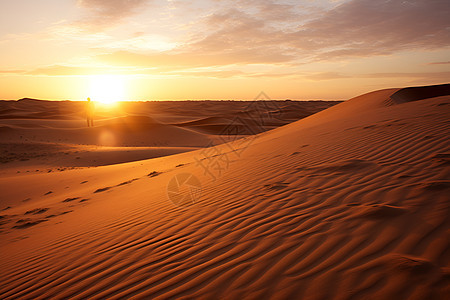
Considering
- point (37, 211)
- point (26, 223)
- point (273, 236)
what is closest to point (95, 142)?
point (37, 211)

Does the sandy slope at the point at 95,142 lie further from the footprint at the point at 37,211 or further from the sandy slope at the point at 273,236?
the sandy slope at the point at 273,236

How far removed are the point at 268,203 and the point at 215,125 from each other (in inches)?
1211

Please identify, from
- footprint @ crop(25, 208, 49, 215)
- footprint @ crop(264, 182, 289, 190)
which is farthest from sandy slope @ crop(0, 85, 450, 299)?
footprint @ crop(25, 208, 49, 215)

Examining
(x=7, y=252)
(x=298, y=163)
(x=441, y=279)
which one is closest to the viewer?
(x=441, y=279)

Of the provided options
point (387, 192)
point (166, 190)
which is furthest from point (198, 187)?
point (387, 192)

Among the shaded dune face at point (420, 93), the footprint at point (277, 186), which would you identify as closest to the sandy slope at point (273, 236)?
the footprint at point (277, 186)

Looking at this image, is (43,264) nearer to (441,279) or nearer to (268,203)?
Answer: (268,203)

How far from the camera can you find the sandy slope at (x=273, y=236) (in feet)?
6.37

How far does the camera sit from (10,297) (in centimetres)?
262

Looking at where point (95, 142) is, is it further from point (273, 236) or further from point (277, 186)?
point (273, 236)

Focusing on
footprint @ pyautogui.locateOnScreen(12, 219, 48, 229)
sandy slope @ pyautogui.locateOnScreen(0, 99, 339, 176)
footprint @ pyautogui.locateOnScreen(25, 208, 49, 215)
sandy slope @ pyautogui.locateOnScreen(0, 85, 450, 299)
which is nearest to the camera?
sandy slope @ pyautogui.locateOnScreen(0, 85, 450, 299)

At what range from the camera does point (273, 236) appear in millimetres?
2611

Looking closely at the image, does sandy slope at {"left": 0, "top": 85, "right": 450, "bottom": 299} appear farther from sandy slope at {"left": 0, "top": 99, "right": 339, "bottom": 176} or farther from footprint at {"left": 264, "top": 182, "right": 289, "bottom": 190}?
sandy slope at {"left": 0, "top": 99, "right": 339, "bottom": 176}

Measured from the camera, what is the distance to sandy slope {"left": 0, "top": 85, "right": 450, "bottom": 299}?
6.37 ft
